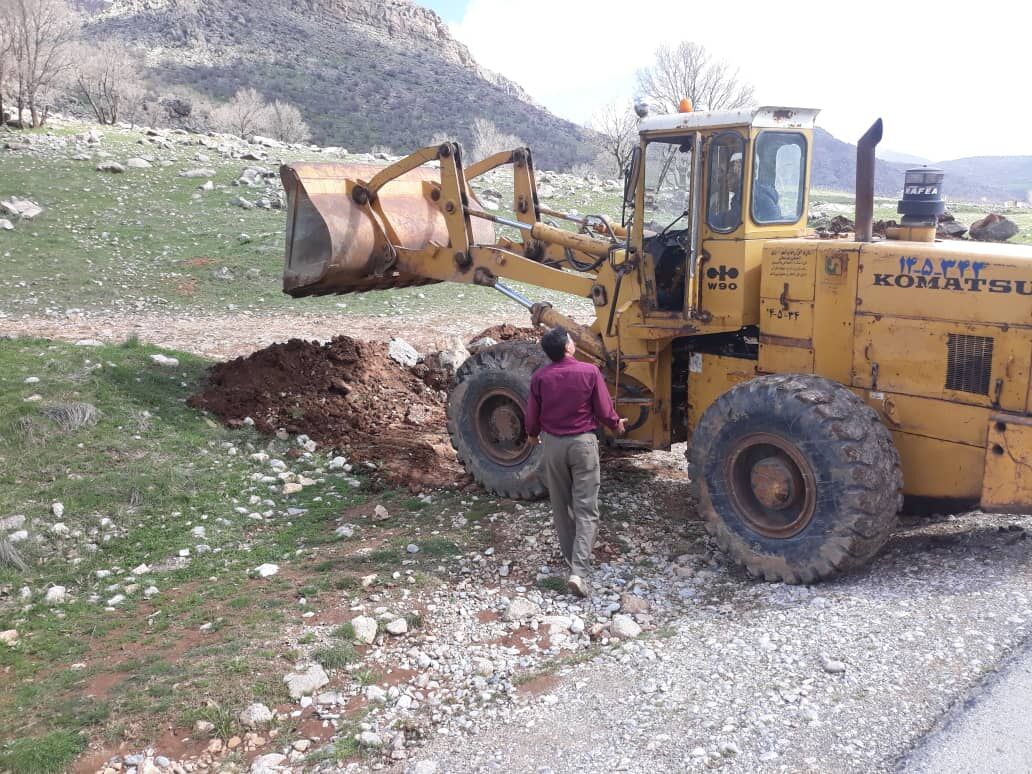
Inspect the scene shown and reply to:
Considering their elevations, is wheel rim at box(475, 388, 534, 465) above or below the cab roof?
below

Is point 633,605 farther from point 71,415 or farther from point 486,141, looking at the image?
point 486,141

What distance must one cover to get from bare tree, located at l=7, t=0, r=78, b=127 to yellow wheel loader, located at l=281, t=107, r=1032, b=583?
961 inches

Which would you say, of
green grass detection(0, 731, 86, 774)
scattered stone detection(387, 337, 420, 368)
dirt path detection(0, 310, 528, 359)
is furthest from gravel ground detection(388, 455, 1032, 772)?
dirt path detection(0, 310, 528, 359)

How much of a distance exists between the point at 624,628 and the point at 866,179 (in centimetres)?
333

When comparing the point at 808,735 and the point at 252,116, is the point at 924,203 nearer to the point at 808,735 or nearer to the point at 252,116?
the point at 808,735

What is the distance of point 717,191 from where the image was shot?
6.41 metres

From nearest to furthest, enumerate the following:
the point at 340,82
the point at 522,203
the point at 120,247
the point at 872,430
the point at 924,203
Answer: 1. the point at 872,430
2. the point at 924,203
3. the point at 522,203
4. the point at 120,247
5. the point at 340,82

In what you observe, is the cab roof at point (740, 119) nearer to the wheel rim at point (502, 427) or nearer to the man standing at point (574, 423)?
the man standing at point (574, 423)

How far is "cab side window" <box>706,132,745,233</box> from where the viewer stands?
6316 millimetres

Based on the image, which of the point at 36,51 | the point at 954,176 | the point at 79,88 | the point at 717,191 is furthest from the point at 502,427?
the point at 954,176

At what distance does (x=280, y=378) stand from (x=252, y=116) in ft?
134

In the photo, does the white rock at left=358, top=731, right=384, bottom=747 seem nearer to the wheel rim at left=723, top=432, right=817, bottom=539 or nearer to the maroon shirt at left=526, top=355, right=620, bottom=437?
the maroon shirt at left=526, top=355, right=620, bottom=437

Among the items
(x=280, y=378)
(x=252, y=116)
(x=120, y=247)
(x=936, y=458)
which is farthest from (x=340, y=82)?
(x=936, y=458)

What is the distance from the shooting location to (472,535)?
674 centimetres
